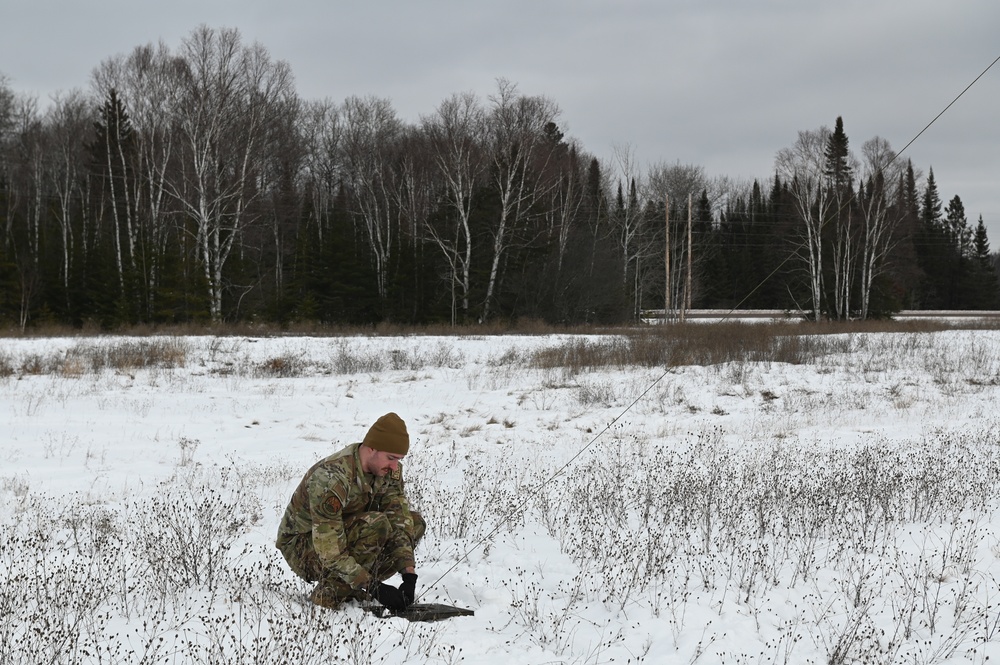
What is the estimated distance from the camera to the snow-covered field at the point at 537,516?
3.85 metres

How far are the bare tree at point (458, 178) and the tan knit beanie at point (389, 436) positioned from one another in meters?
25.2

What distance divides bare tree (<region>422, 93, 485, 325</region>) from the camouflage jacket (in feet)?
81.5

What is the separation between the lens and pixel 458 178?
2869 cm

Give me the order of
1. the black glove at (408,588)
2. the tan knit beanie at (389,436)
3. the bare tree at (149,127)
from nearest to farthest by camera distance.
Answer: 1. the tan knit beanie at (389,436)
2. the black glove at (408,588)
3. the bare tree at (149,127)

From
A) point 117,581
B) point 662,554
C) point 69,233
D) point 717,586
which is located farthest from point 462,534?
point 69,233

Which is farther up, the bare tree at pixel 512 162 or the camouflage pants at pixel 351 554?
the bare tree at pixel 512 162

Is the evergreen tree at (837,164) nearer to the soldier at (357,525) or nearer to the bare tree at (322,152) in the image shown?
the bare tree at (322,152)

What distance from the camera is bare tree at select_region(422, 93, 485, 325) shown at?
29.4 meters

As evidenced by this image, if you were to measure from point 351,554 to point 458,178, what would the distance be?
25657 mm

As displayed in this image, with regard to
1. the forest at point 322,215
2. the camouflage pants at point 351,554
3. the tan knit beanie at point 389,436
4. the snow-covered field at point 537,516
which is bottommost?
the snow-covered field at point 537,516

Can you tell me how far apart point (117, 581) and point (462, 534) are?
7.97 feet

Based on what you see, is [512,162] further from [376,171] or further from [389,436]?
[389,436]

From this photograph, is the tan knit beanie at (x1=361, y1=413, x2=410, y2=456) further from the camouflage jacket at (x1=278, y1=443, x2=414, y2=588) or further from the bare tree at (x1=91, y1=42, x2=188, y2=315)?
the bare tree at (x1=91, y1=42, x2=188, y2=315)

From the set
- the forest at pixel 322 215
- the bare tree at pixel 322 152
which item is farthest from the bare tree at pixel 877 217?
the bare tree at pixel 322 152
